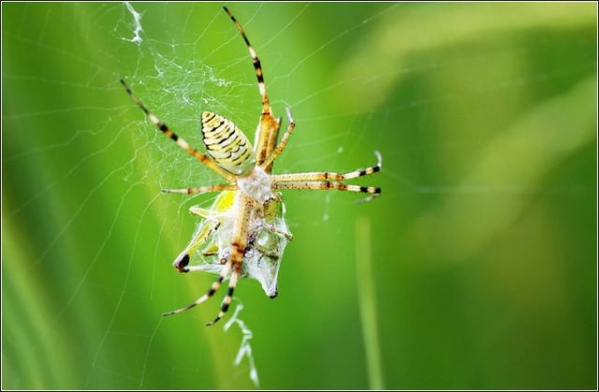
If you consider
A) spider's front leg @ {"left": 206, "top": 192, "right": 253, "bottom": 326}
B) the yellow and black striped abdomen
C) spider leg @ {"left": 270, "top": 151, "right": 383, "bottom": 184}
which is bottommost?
spider's front leg @ {"left": 206, "top": 192, "right": 253, "bottom": 326}

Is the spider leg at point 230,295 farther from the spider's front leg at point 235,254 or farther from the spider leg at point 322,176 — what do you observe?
the spider leg at point 322,176

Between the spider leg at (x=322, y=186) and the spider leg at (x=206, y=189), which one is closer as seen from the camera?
the spider leg at (x=206, y=189)

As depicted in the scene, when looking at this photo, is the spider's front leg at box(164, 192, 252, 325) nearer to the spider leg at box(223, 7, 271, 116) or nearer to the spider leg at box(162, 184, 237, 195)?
the spider leg at box(162, 184, 237, 195)

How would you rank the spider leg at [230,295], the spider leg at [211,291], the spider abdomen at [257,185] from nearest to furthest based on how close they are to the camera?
the spider leg at [211,291], the spider leg at [230,295], the spider abdomen at [257,185]

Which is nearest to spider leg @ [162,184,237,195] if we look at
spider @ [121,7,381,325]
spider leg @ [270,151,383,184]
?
spider @ [121,7,381,325]

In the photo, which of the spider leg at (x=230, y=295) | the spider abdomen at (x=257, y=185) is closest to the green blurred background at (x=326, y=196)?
the spider leg at (x=230, y=295)

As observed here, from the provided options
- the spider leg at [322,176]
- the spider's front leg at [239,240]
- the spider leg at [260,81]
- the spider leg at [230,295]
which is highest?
the spider leg at [260,81]

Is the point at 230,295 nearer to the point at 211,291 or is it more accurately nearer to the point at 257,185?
the point at 211,291
